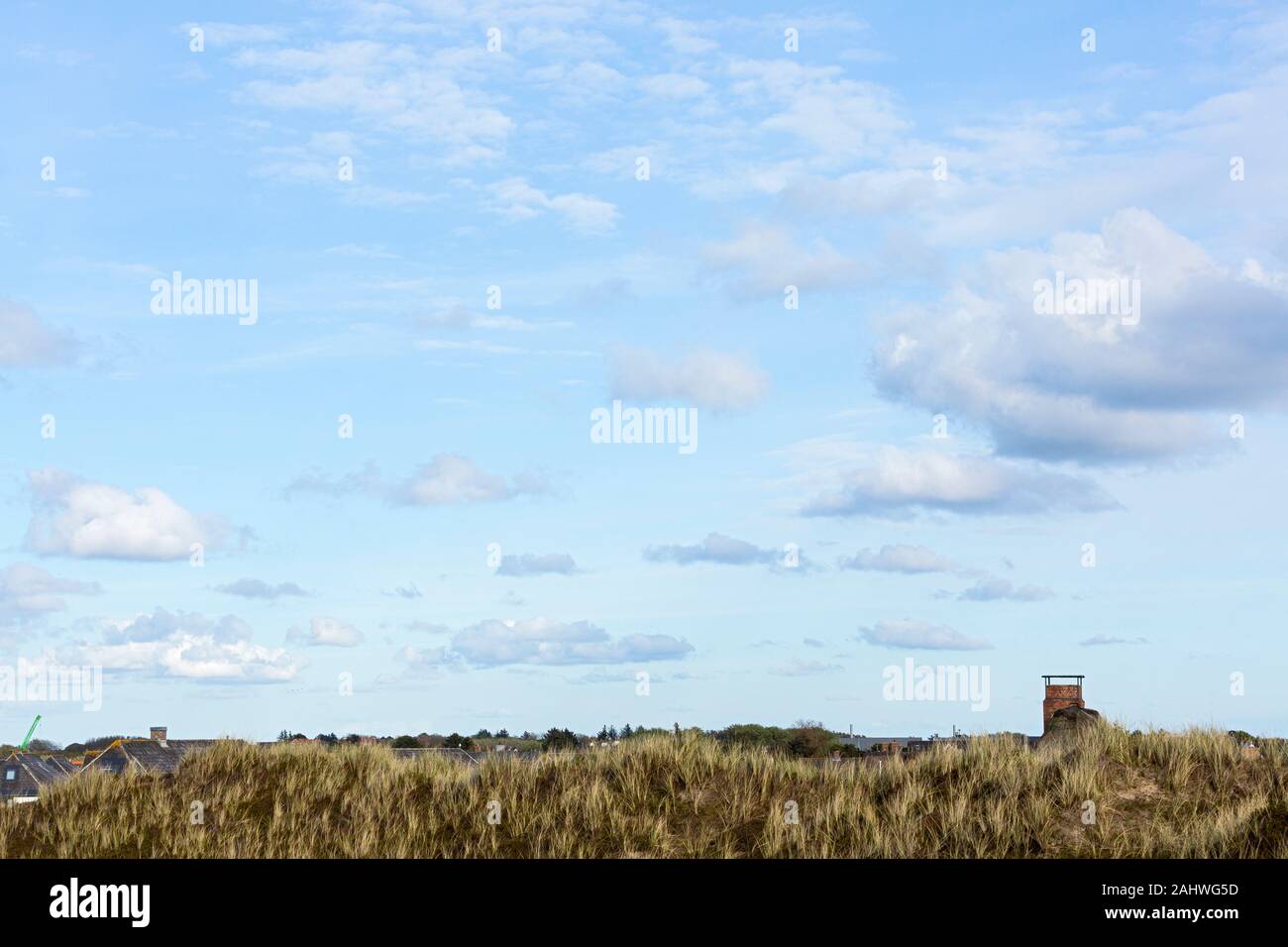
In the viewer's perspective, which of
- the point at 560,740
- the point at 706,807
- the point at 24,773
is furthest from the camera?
the point at 24,773

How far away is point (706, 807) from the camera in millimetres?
23172

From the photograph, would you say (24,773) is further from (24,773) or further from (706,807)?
(706,807)

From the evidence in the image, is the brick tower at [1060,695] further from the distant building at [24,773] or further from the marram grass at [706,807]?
the distant building at [24,773]

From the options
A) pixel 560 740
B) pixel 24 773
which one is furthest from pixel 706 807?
pixel 24 773

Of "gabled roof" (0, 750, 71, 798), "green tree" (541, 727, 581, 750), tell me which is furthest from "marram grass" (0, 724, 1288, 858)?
"gabled roof" (0, 750, 71, 798)

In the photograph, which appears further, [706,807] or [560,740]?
[560,740]

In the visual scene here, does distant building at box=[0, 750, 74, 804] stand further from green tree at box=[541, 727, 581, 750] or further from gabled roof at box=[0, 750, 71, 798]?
green tree at box=[541, 727, 581, 750]

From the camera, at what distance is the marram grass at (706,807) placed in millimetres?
21562

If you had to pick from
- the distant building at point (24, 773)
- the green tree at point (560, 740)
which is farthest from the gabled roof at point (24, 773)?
the green tree at point (560, 740)
